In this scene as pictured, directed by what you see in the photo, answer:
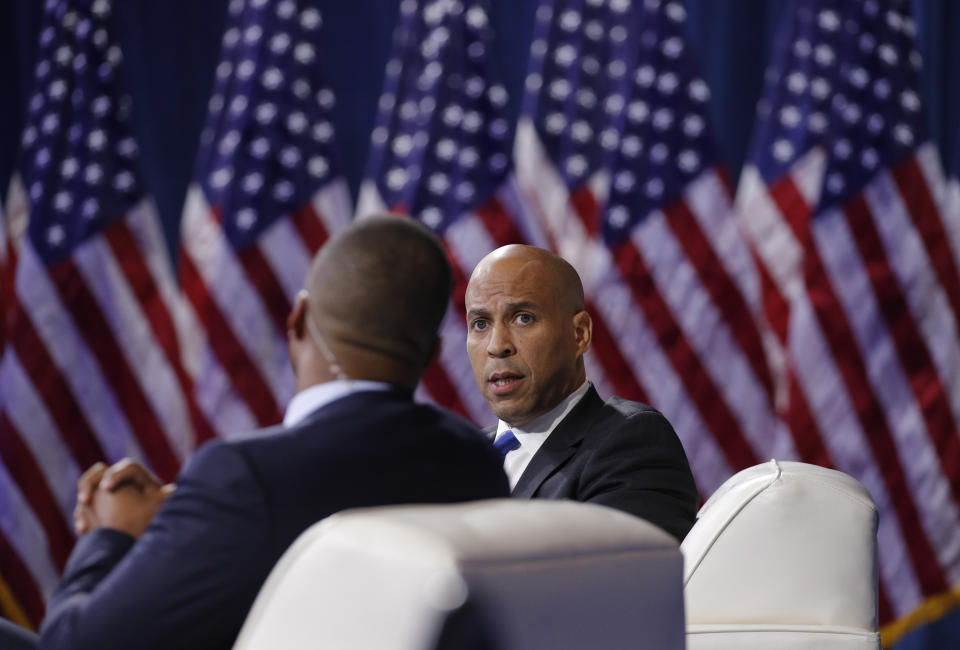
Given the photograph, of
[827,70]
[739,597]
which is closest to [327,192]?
[827,70]

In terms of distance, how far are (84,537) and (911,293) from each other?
3572mm

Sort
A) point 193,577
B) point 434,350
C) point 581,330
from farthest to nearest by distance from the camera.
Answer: point 581,330, point 434,350, point 193,577

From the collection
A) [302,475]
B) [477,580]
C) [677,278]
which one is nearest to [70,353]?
[677,278]

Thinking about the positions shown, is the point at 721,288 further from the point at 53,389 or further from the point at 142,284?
the point at 53,389

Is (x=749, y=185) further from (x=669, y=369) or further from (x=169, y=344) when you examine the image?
(x=169, y=344)

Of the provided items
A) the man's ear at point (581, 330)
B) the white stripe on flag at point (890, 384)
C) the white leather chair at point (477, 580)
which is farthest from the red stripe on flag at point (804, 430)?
the white leather chair at point (477, 580)

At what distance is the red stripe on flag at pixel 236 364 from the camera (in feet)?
14.5

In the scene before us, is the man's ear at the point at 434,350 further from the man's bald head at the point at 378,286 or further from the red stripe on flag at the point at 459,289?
the red stripe on flag at the point at 459,289

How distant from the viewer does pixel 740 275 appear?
4449 millimetres

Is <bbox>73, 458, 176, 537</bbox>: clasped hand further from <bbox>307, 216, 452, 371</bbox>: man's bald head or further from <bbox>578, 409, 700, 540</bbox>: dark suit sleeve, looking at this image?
<bbox>578, 409, 700, 540</bbox>: dark suit sleeve

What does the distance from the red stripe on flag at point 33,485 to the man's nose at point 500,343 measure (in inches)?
100.0

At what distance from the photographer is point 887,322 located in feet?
14.0

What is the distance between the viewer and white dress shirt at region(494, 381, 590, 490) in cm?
259

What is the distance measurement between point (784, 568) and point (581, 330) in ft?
3.11
